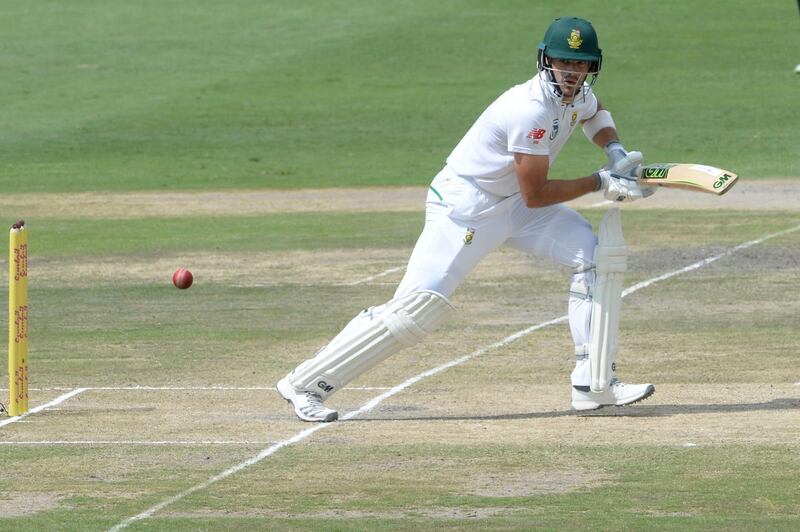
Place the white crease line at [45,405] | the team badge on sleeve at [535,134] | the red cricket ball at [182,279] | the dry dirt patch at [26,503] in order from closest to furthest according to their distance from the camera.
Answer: the dry dirt patch at [26,503] → the team badge on sleeve at [535,134] → the white crease line at [45,405] → the red cricket ball at [182,279]

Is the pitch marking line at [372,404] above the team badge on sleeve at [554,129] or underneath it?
underneath

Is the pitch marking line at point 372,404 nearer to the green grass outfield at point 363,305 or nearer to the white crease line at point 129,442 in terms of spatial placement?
the green grass outfield at point 363,305

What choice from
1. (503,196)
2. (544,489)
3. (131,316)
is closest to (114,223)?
(131,316)

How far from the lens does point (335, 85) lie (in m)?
34.3

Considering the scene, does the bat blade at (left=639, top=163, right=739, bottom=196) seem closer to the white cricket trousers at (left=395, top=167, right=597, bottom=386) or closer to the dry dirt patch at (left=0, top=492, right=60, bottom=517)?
the white cricket trousers at (left=395, top=167, right=597, bottom=386)

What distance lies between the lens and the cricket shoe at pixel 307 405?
9.61m

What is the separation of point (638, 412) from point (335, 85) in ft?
82.0

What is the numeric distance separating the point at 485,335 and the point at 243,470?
180 inches

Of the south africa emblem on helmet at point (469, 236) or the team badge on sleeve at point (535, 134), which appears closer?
the team badge on sleeve at point (535, 134)

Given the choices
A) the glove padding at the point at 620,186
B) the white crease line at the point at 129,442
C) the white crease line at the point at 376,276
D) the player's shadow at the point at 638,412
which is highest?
the glove padding at the point at 620,186

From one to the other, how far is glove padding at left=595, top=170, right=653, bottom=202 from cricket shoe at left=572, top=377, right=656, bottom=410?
100 cm

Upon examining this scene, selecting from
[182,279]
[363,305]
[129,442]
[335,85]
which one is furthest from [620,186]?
[335,85]

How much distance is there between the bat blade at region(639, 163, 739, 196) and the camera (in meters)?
9.52

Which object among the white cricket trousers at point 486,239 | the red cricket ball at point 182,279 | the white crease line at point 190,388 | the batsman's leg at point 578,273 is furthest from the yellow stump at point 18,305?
the red cricket ball at point 182,279
